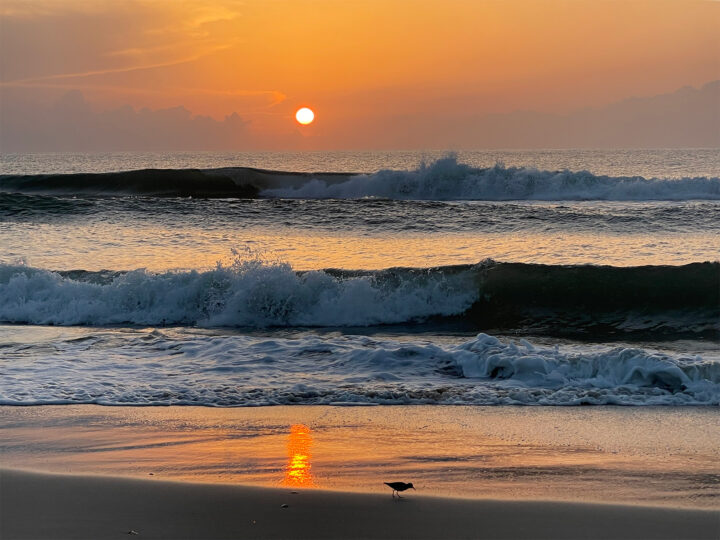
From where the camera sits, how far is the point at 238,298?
1128cm

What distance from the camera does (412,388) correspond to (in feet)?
22.8

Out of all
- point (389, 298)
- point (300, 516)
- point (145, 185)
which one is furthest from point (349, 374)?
point (145, 185)

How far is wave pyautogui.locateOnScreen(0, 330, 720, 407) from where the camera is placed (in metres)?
6.59

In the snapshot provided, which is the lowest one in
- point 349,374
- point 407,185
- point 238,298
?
point 349,374

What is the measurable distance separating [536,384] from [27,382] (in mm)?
4514

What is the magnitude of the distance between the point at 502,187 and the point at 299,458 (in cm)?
2207

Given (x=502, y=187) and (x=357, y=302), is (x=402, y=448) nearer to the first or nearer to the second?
(x=357, y=302)

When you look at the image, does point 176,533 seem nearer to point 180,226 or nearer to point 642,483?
point 642,483

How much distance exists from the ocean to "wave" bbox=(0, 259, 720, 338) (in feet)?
0.10

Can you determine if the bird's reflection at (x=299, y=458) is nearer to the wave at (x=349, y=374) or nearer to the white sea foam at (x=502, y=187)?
the wave at (x=349, y=374)

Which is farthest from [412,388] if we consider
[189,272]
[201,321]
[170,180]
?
[170,180]

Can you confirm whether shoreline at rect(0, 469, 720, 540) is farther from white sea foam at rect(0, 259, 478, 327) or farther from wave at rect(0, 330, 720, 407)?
white sea foam at rect(0, 259, 478, 327)

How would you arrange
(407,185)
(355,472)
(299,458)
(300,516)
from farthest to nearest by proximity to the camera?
1. (407,185)
2. (299,458)
3. (355,472)
4. (300,516)

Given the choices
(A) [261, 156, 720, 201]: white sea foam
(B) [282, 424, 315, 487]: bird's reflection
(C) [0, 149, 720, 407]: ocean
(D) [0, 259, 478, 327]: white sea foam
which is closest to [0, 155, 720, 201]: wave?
(A) [261, 156, 720, 201]: white sea foam
